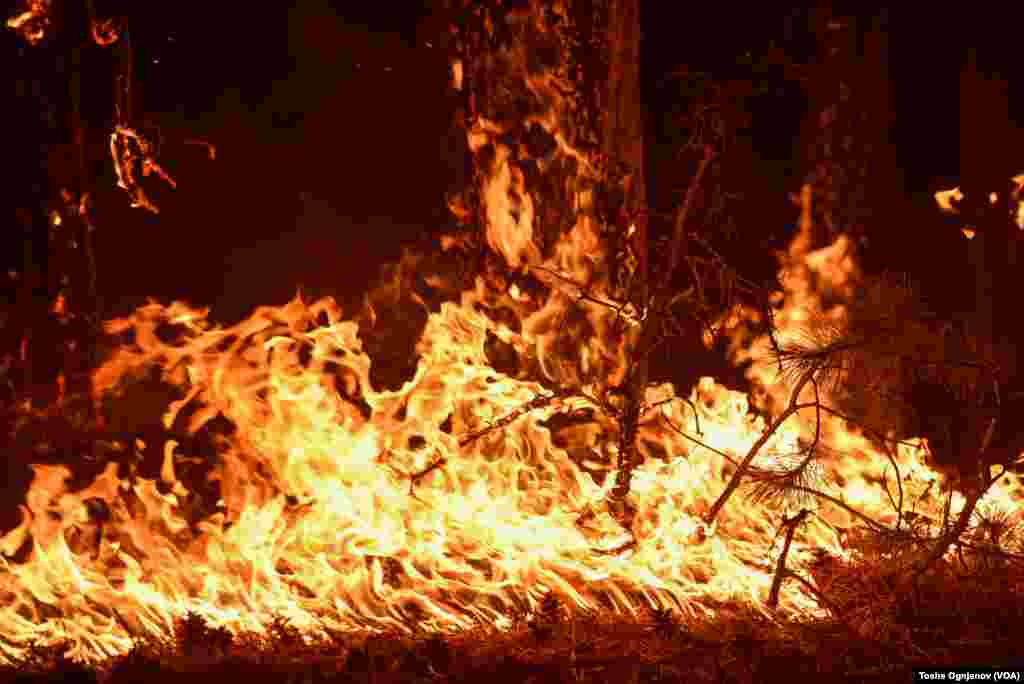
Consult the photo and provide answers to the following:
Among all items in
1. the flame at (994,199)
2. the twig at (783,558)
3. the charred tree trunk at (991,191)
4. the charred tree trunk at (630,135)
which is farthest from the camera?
the charred tree trunk at (991,191)

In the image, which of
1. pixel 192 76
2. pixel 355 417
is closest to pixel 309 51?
pixel 192 76

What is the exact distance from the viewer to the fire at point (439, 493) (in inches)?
159

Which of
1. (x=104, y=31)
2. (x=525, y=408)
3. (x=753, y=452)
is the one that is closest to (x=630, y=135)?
(x=525, y=408)

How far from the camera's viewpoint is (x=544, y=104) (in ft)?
15.6

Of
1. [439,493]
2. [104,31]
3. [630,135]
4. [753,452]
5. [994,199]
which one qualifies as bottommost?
[439,493]

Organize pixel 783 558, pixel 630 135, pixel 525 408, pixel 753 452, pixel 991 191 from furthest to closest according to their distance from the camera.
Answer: pixel 991 191
pixel 630 135
pixel 525 408
pixel 753 452
pixel 783 558

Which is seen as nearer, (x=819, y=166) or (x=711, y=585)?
(x=711, y=585)

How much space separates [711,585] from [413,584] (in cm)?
116

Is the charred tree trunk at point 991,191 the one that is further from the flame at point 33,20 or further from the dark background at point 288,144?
the flame at point 33,20

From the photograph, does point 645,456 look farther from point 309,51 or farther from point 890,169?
point 890,169

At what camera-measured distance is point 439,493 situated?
177 inches

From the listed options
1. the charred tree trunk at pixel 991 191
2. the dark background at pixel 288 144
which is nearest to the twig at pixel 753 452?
the charred tree trunk at pixel 991 191

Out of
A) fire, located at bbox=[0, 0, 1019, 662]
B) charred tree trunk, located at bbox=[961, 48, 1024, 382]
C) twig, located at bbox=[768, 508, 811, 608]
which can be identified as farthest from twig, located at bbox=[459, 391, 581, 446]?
charred tree trunk, located at bbox=[961, 48, 1024, 382]

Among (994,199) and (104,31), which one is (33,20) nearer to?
(104,31)
